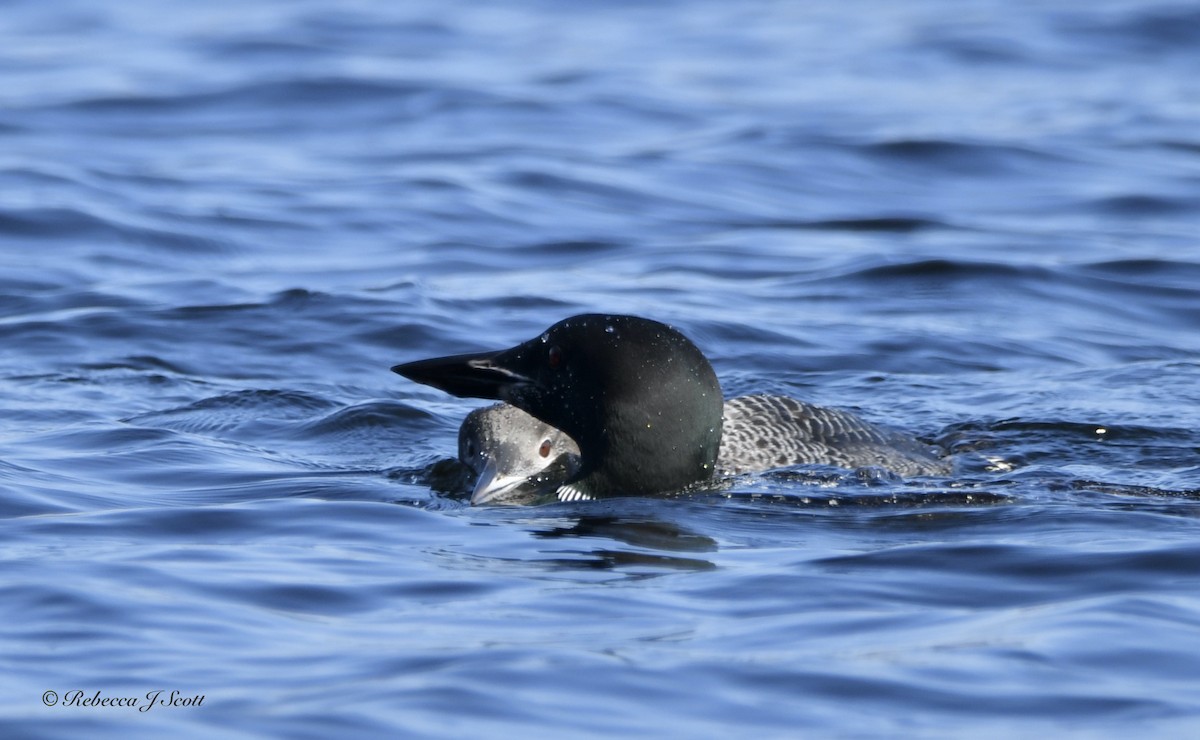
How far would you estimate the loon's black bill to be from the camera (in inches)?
274

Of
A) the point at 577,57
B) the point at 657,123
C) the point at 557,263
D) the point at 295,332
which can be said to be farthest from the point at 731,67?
the point at 295,332

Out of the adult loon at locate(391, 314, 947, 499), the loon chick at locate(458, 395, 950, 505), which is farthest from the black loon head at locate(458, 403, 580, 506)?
the adult loon at locate(391, 314, 947, 499)

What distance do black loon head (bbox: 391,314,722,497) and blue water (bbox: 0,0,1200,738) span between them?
0.60ft

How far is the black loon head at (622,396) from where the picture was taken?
6.68 metres

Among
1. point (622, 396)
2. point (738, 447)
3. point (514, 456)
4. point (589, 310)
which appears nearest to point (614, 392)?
point (622, 396)

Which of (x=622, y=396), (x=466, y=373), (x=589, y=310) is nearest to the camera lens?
(x=622, y=396)

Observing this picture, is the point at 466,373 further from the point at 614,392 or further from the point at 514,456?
the point at 614,392

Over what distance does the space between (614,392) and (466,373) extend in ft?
2.01

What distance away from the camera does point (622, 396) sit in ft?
21.9

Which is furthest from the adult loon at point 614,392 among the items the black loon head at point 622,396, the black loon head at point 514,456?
the black loon head at point 514,456

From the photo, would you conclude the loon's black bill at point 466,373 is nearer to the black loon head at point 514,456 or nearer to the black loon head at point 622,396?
the black loon head at point 622,396

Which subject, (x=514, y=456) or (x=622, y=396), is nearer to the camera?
(x=622, y=396)

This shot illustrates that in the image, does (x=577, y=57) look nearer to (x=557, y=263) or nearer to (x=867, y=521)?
(x=557, y=263)

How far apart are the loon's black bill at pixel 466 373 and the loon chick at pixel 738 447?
160 millimetres
